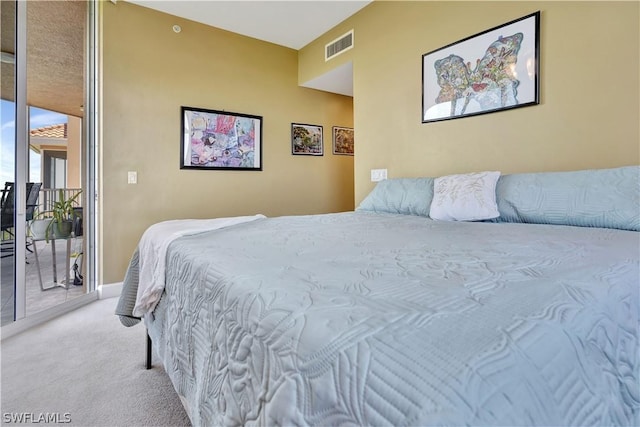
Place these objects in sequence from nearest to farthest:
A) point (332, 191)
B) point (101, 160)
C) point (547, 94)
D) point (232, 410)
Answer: point (232, 410) → point (547, 94) → point (101, 160) → point (332, 191)

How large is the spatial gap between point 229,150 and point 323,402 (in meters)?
3.46

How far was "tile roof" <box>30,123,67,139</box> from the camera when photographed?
2373mm

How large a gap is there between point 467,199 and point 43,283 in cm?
314

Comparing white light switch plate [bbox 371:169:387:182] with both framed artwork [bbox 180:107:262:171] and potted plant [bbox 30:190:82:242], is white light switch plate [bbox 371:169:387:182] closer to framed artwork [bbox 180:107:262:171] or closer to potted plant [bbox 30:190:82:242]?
framed artwork [bbox 180:107:262:171]

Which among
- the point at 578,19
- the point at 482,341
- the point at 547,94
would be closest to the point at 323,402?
the point at 482,341

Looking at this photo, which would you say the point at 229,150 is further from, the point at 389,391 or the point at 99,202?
the point at 389,391

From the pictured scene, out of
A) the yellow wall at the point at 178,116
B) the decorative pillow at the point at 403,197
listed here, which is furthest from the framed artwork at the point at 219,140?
the decorative pillow at the point at 403,197

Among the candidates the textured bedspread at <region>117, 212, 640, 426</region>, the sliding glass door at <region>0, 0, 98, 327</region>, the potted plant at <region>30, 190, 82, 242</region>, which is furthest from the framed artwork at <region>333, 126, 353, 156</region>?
the textured bedspread at <region>117, 212, 640, 426</region>

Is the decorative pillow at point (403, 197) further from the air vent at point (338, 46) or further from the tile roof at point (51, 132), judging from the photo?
the tile roof at point (51, 132)

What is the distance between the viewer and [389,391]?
37cm

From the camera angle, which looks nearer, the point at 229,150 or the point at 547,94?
the point at 547,94

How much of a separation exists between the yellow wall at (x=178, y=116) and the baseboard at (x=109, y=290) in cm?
6

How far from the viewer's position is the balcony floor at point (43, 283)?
2152 mm

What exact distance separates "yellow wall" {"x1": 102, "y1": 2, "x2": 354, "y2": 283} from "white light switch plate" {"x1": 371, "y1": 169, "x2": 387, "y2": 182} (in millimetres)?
1254
